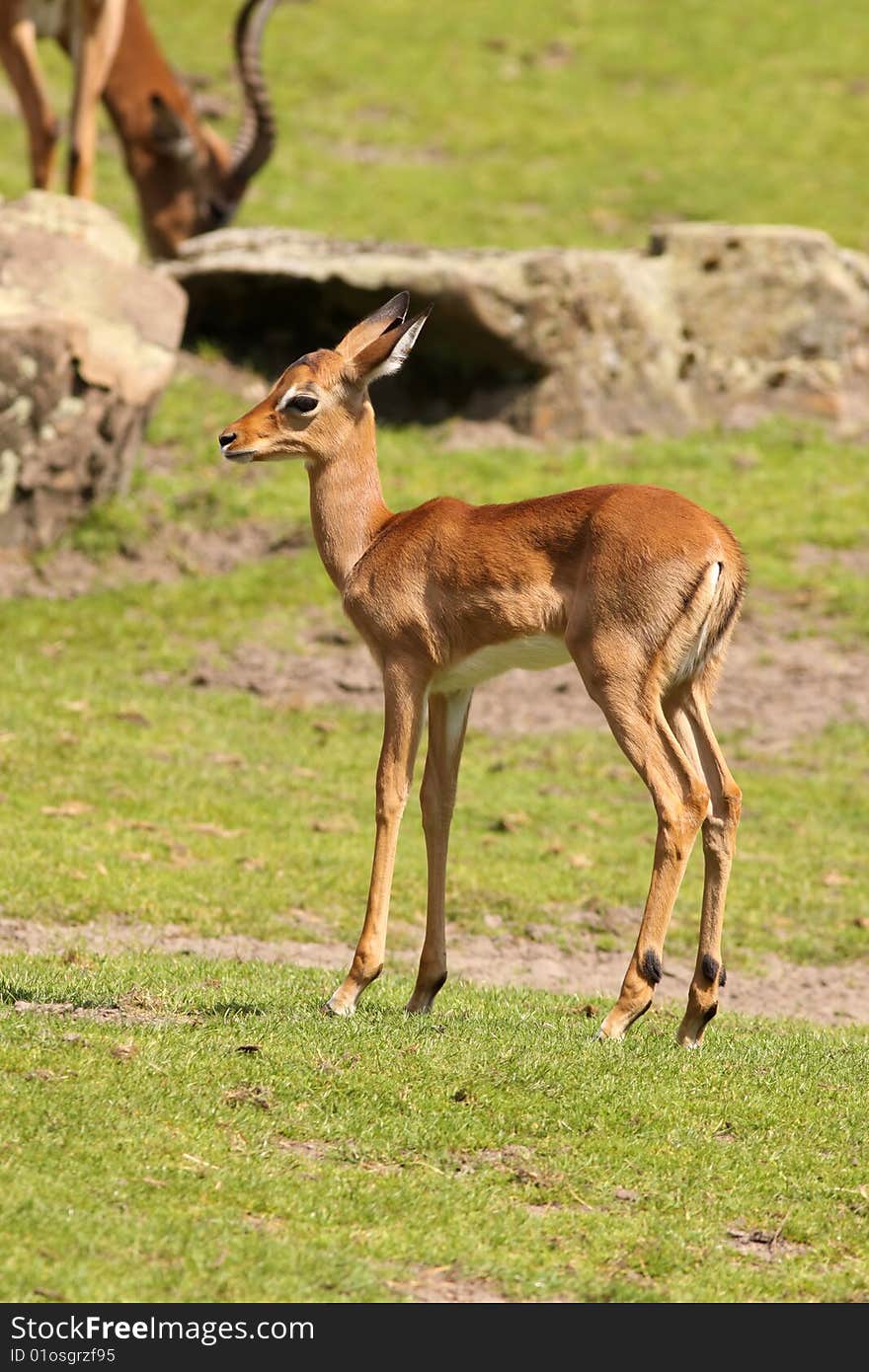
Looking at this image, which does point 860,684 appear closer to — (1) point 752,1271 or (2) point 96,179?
(1) point 752,1271

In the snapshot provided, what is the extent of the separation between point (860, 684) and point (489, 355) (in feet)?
18.1

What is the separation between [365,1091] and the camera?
616cm

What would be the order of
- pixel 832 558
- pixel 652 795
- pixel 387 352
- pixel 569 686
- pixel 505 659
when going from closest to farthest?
pixel 652 795, pixel 505 659, pixel 387 352, pixel 569 686, pixel 832 558

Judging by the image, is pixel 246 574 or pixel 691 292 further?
pixel 691 292

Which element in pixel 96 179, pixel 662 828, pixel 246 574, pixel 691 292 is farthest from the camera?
pixel 96 179

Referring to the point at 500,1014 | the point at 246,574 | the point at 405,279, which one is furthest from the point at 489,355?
the point at 500,1014

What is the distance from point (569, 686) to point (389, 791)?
750cm

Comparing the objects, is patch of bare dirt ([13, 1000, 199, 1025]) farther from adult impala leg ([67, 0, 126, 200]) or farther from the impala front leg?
adult impala leg ([67, 0, 126, 200])

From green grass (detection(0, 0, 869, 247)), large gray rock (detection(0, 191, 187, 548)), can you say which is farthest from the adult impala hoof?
green grass (detection(0, 0, 869, 247))

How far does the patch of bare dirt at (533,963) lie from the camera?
909 centimetres

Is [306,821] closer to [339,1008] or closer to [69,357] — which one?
[339,1008]

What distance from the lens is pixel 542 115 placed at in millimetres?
28672

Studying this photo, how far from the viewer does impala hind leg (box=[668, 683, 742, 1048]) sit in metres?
7.11

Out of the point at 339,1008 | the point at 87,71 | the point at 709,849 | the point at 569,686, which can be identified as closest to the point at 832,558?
the point at 569,686
